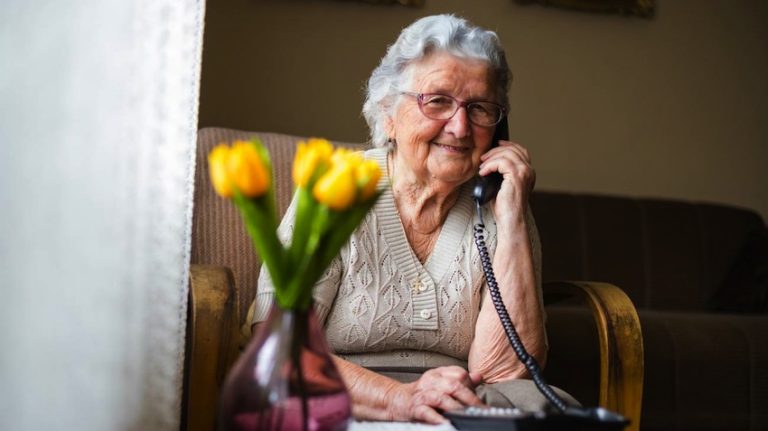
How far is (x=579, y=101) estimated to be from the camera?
164 inches

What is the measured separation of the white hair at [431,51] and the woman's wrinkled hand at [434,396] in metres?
0.58

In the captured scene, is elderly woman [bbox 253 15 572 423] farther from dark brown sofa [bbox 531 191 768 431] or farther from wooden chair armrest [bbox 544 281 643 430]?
dark brown sofa [bbox 531 191 768 431]

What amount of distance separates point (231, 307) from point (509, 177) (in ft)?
2.09

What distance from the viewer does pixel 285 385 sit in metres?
0.89

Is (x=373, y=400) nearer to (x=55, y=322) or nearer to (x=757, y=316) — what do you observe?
(x=55, y=322)

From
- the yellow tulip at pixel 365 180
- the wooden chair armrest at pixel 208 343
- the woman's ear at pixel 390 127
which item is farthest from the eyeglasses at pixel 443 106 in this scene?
the yellow tulip at pixel 365 180

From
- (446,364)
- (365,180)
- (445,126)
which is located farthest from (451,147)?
(365,180)

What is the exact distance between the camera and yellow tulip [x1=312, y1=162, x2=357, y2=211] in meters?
0.87

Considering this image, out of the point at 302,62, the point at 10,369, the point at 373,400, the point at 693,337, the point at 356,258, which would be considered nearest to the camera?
the point at 10,369

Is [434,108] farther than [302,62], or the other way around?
[302,62]

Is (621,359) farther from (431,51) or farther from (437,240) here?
(431,51)

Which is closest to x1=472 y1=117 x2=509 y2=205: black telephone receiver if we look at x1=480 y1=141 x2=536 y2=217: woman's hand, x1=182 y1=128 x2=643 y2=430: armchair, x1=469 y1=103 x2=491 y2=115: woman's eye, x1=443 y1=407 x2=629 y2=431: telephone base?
x1=480 y1=141 x2=536 y2=217: woman's hand

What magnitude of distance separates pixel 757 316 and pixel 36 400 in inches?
106

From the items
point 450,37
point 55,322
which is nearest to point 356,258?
point 450,37
